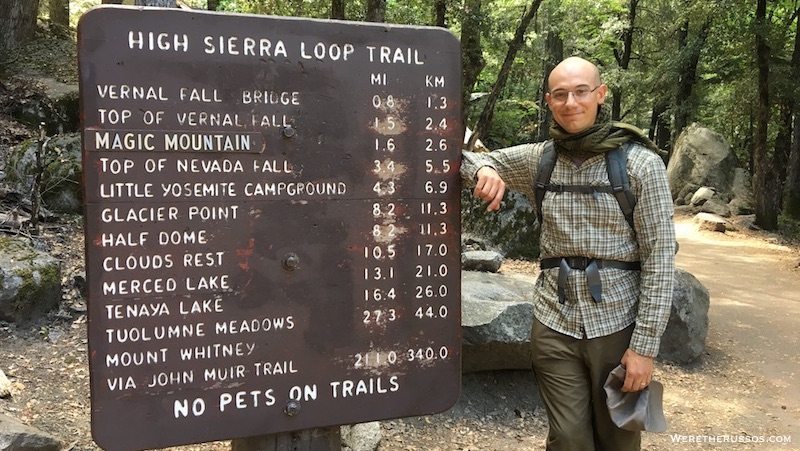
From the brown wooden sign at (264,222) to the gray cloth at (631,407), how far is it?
2.09 ft

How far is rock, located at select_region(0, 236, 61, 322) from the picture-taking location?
4898 mm

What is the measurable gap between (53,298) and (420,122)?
416cm

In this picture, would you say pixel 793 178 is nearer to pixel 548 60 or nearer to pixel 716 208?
pixel 716 208

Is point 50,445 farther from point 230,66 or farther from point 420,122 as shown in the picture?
point 420,122

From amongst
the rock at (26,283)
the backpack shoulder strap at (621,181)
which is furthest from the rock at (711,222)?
the rock at (26,283)

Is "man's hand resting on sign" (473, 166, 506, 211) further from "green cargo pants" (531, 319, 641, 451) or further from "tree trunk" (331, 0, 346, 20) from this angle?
"tree trunk" (331, 0, 346, 20)

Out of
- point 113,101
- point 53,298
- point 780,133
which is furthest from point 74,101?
point 780,133

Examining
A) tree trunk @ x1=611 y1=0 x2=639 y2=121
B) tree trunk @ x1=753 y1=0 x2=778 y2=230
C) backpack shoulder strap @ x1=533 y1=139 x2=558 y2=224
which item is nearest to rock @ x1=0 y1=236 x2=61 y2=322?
backpack shoulder strap @ x1=533 y1=139 x2=558 y2=224

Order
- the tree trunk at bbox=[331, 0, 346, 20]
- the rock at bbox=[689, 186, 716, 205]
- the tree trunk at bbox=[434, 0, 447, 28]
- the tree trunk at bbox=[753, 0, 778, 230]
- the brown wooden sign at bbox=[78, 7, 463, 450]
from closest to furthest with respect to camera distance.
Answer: the brown wooden sign at bbox=[78, 7, 463, 450] < the tree trunk at bbox=[331, 0, 346, 20] < the tree trunk at bbox=[434, 0, 447, 28] < the tree trunk at bbox=[753, 0, 778, 230] < the rock at bbox=[689, 186, 716, 205]

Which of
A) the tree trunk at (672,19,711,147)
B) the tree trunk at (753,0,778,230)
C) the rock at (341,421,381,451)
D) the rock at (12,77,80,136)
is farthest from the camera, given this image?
the tree trunk at (672,19,711,147)

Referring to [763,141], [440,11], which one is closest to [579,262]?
[440,11]

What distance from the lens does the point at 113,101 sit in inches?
79.0

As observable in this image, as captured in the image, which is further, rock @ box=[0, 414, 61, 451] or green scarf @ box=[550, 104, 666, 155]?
rock @ box=[0, 414, 61, 451]

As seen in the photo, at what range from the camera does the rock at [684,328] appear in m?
6.21
